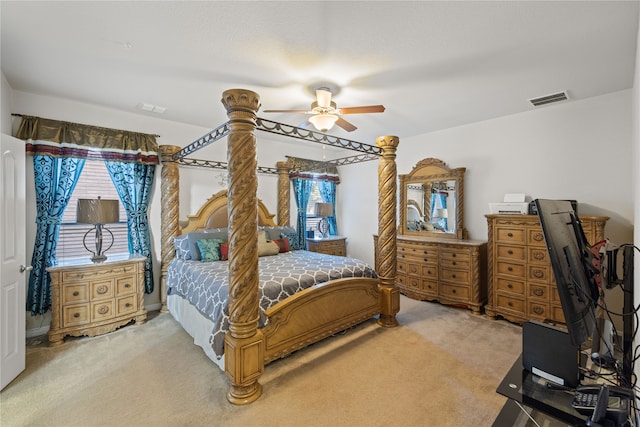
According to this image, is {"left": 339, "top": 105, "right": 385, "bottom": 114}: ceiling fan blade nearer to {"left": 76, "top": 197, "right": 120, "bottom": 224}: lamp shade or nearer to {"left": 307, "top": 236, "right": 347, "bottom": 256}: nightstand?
{"left": 76, "top": 197, "right": 120, "bottom": 224}: lamp shade

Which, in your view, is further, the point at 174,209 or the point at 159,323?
the point at 174,209

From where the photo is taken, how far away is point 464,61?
2.48 meters

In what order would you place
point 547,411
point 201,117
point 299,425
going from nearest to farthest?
point 547,411 → point 299,425 → point 201,117

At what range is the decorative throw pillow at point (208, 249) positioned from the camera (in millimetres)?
3516

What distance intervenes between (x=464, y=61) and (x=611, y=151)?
227 cm

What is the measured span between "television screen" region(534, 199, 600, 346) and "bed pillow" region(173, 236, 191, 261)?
3.61 m

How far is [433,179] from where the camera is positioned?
466 centimetres

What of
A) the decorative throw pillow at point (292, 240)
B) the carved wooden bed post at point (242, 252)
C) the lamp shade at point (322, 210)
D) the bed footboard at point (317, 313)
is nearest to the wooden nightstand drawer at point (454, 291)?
the bed footboard at point (317, 313)

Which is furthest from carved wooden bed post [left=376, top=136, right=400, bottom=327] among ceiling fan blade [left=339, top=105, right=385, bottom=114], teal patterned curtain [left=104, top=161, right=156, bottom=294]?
teal patterned curtain [left=104, top=161, right=156, bottom=294]

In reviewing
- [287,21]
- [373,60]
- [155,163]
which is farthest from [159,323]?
[373,60]

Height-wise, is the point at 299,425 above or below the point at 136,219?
below

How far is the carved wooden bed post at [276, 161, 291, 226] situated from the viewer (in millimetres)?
5125

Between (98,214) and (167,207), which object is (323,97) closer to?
(167,207)

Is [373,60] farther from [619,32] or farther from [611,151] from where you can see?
[611,151]
